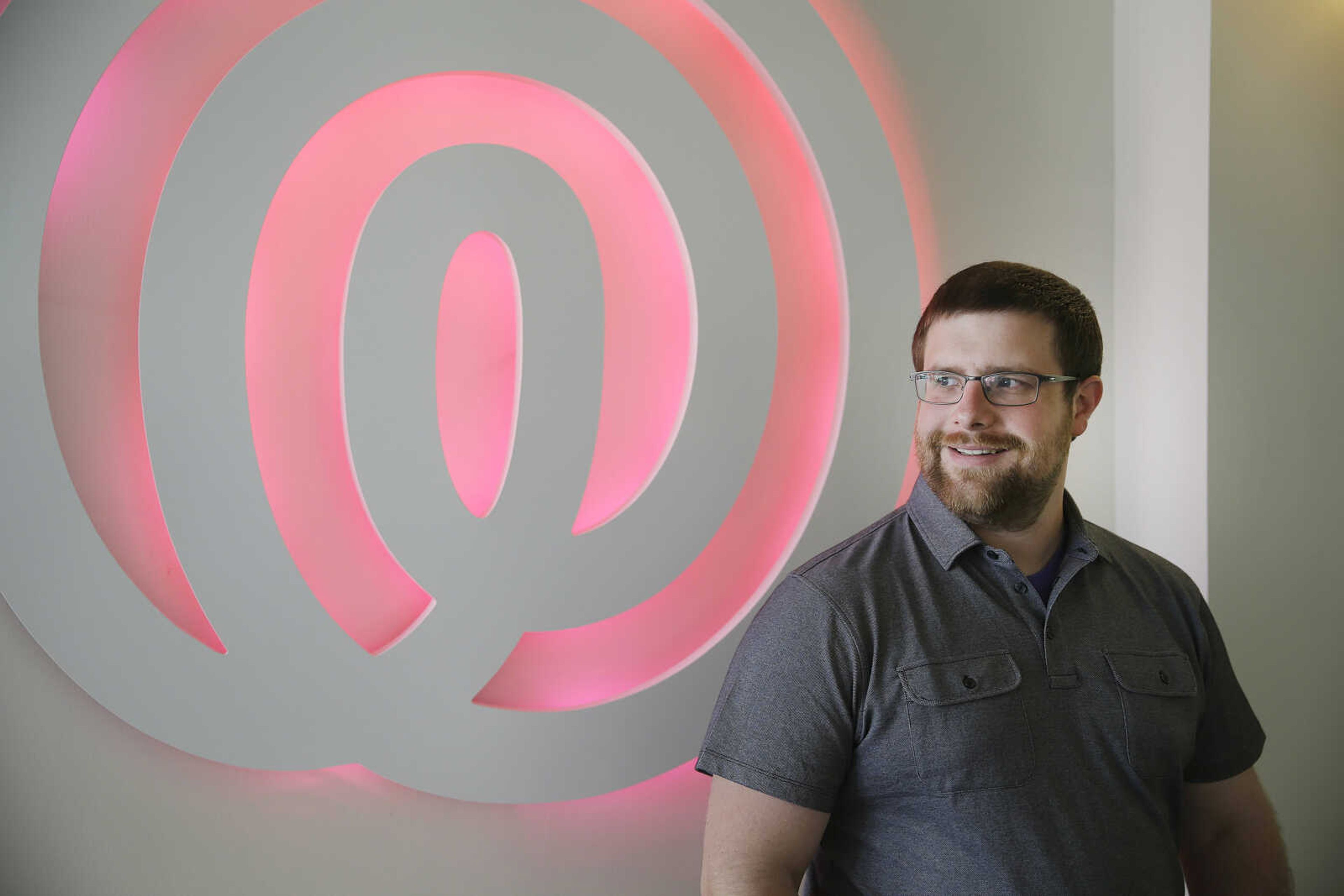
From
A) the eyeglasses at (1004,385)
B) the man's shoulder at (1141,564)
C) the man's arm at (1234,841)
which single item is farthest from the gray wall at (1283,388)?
the eyeglasses at (1004,385)

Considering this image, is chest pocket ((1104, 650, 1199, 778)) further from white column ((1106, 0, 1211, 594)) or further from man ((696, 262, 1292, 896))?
white column ((1106, 0, 1211, 594))

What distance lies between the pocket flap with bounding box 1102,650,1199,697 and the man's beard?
0.84ft

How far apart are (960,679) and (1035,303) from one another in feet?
2.00

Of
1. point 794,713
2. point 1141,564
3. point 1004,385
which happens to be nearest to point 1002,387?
point 1004,385

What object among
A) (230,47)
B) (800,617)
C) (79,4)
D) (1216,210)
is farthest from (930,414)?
(79,4)

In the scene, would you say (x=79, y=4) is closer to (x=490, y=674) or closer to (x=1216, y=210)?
(x=490, y=674)

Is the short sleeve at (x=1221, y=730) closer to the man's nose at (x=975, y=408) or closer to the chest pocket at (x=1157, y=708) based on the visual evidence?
the chest pocket at (x=1157, y=708)

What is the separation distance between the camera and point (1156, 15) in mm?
2045

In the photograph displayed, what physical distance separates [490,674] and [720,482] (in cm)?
55

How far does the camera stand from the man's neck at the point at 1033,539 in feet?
4.95

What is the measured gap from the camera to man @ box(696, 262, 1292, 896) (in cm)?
129

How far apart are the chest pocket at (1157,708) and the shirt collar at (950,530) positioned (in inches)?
7.2

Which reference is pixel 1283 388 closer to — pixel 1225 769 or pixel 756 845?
pixel 1225 769

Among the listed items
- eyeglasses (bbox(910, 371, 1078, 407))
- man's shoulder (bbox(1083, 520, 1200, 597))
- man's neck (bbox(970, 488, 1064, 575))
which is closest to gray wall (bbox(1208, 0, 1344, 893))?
man's shoulder (bbox(1083, 520, 1200, 597))
